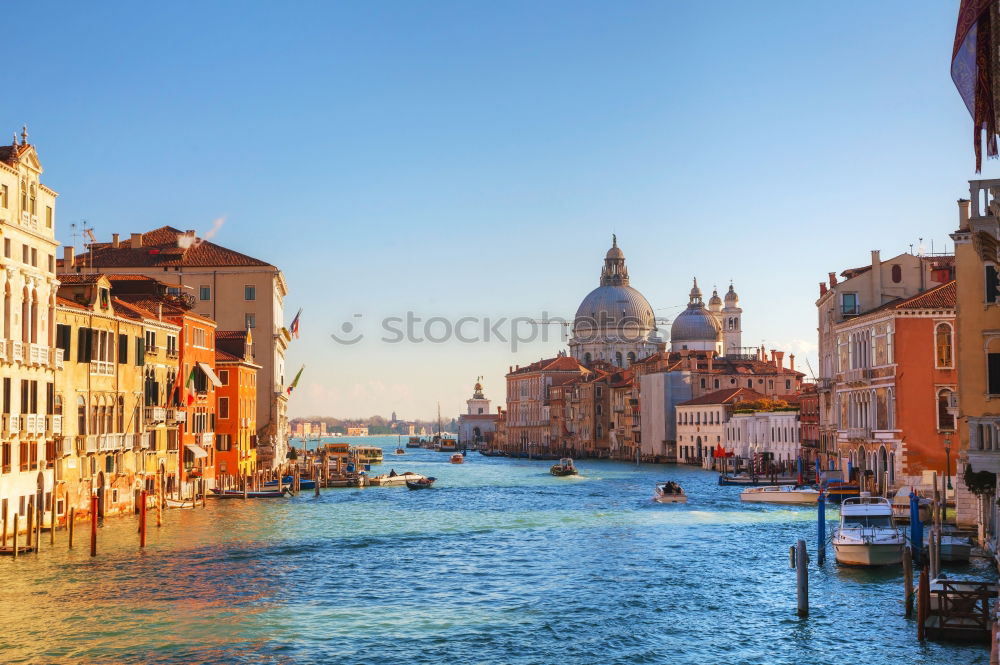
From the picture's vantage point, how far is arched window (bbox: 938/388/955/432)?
1499 inches

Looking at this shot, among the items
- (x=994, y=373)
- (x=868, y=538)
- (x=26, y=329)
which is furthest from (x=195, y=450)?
(x=994, y=373)

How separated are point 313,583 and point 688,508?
2133cm

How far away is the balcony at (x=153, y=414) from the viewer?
3587 cm

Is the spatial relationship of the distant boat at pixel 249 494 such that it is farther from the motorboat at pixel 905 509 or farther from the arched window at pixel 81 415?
the motorboat at pixel 905 509

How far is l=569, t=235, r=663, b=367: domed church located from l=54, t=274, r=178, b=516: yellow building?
10384 centimetres

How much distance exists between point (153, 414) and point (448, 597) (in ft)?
55.5

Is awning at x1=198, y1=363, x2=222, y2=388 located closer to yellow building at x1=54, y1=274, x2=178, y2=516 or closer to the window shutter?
yellow building at x1=54, y1=274, x2=178, y2=516

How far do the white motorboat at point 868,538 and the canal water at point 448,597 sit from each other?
1.21 ft

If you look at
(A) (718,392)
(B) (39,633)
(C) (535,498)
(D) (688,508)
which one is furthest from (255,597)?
(A) (718,392)

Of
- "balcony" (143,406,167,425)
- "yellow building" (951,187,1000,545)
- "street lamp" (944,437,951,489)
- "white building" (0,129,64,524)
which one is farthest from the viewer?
"balcony" (143,406,167,425)

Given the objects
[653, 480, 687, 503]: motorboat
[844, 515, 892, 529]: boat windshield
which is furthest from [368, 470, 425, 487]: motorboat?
[844, 515, 892, 529]: boat windshield

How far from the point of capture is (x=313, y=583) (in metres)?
23.8

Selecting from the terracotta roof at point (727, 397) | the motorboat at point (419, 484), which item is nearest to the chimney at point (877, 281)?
the motorboat at point (419, 484)

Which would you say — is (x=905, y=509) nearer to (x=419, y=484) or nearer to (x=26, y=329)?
(x=26, y=329)
